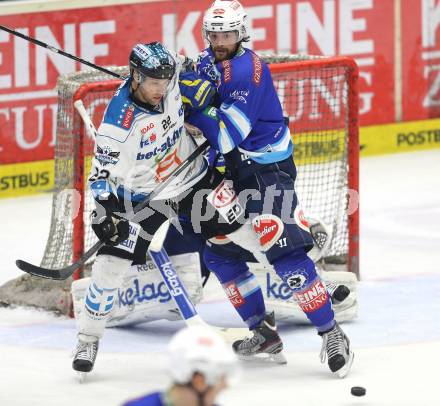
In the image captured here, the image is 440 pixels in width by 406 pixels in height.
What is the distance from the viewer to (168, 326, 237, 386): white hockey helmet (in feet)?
12.6

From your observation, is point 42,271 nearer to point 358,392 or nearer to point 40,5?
point 358,392

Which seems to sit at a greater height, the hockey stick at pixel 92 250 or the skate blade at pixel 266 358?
the hockey stick at pixel 92 250

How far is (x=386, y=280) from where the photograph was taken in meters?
8.16

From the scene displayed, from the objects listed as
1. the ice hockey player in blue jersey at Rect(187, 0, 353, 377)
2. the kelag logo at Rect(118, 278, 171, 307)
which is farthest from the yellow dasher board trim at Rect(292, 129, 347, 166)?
the ice hockey player in blue jersey at Rect(187, 0, 353, 377)

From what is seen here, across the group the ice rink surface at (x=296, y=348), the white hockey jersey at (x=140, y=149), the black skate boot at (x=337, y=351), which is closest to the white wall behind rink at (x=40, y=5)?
the ice rink surface at (x=296, y=348)

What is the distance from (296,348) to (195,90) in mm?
1308

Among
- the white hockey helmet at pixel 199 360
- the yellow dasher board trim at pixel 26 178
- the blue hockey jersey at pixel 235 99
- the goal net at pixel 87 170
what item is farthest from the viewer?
the yellow dasher board trim at pixel 26 178

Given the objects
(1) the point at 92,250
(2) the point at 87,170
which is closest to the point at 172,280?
(1) the point at 92,250

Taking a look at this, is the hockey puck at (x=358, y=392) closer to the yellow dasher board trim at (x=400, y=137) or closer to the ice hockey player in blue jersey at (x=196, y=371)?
the ice hockey player in blue jersey at (x=196, y=371)

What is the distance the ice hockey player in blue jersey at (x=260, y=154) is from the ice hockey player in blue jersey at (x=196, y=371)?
2.56m

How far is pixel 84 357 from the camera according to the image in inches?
252

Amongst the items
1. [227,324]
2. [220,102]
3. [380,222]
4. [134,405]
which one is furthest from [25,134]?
[134,405]

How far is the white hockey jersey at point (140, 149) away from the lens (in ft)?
20.3

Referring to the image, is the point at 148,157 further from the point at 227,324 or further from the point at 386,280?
the point at 386,280
